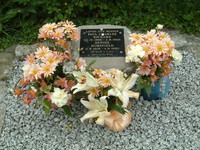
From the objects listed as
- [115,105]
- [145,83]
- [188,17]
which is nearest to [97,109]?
[115,105]

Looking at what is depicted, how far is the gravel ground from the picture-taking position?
2830 mm

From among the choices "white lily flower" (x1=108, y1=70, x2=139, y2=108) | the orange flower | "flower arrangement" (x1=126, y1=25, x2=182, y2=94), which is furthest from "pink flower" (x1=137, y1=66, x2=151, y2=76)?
the orange flower

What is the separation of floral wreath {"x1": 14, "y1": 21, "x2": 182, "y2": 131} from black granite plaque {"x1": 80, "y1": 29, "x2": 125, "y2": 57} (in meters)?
0.30

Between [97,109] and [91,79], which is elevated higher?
[91,79]

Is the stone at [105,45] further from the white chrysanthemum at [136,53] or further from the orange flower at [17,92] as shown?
the orange flower at [17,92]

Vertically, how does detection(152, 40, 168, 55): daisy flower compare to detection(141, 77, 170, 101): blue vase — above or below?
above

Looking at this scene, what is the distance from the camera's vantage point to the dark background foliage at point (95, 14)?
423cm

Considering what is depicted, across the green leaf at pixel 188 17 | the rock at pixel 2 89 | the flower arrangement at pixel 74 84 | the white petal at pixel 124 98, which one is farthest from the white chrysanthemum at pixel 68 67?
the green leaf at pixel 188 17

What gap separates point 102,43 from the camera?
3.21 metres

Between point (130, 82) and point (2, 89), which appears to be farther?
point (2, 89)

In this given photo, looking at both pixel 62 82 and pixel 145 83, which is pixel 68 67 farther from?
pixel 145 83

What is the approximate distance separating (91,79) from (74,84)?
284 millimetres

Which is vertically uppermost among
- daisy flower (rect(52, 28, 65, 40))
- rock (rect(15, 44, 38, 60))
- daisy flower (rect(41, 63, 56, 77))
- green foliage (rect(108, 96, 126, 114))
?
daisy flower (rect(52, 28, 65, 40))

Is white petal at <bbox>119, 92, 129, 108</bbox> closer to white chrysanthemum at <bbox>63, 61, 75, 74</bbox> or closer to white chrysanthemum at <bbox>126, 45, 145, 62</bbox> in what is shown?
white chrysanthemum at <bbox>126, 45, 145, 62</bbox>
